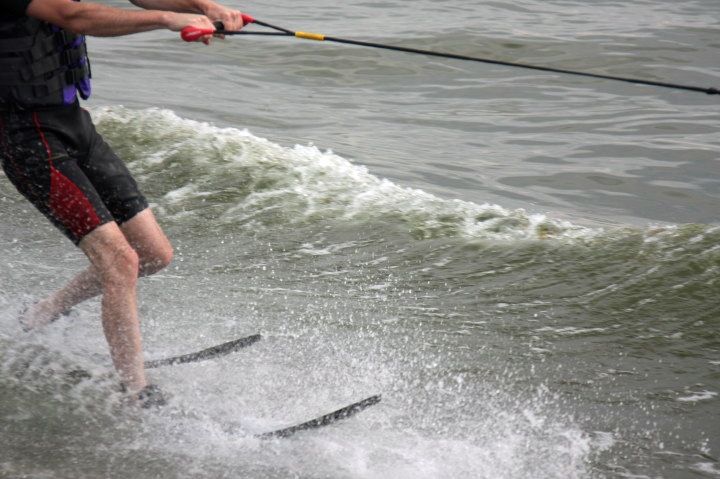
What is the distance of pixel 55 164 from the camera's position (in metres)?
3.51

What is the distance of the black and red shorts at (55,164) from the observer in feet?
11.4

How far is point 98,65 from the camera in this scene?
1312 centimetres

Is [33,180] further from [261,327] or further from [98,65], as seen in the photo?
[98,65]

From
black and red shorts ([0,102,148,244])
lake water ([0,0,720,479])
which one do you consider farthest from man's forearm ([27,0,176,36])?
lake water ([0,0,720,479])

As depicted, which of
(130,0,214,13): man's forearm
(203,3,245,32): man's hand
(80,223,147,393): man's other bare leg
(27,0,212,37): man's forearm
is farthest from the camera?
(130,0,214,13): man's forearm

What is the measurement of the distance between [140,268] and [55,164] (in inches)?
25.8

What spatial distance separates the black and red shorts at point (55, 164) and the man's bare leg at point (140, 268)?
210mm

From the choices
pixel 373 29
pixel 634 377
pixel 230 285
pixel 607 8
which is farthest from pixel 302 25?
pixel 634 377

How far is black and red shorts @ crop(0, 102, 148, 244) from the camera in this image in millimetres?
3484

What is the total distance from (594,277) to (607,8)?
14948 millimetres

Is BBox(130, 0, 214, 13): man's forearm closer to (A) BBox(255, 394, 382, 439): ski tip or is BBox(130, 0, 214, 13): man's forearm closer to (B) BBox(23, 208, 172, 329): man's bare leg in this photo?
(B) BBox(23, 208, 172, 329): man's bare leg

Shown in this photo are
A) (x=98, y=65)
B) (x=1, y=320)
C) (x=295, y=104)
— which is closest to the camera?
(x=1, y=320)

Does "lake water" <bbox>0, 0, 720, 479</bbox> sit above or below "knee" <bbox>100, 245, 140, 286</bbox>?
below

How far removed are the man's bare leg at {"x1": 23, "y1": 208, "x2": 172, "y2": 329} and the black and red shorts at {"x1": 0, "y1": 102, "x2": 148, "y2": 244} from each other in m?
0.21
